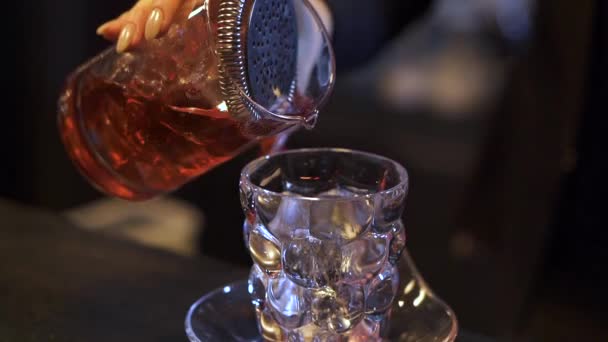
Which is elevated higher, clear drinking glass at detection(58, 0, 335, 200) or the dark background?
clear drinking glass at detection(58, 0, 335, 200)

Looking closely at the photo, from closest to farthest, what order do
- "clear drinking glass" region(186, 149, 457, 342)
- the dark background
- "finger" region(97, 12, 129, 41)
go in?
1. "clear drinking glass" region(186, 149, 457, 342)
2. "finger" region(97, 12, 129, 41)
3. the dark background

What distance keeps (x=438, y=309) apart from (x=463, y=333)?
5 centimetres

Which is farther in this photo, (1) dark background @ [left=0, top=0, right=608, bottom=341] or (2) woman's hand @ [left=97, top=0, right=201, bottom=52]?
(1) dark background @ [left=0, top=0, right=608, bottom=341]

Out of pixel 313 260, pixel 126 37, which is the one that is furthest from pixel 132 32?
pixel 313 260

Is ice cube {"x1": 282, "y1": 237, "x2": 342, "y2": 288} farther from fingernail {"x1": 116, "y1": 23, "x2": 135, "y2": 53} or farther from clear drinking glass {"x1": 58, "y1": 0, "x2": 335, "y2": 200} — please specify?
fingernail {"x1": 116, "y1": 23, "x2": 135, "y2": 53}

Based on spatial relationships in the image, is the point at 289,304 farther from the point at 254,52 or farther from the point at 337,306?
the point at 254,52

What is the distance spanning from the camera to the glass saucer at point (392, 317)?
50cm

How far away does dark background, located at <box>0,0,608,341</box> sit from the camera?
1.31 m

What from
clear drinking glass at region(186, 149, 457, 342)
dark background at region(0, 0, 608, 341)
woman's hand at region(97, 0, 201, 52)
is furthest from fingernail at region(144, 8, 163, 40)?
dark background at region(0, 0, 608, 341)

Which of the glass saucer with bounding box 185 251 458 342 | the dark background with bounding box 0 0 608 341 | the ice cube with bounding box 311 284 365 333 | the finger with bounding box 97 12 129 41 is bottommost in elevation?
the dark background with bounding box 0 0 608 341

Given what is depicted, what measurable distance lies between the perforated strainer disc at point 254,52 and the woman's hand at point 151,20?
0.05m

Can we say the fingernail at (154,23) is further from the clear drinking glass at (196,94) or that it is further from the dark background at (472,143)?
the dark background at (472,143)

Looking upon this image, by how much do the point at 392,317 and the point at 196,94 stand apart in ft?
0.69

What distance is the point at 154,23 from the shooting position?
20.3 inches
